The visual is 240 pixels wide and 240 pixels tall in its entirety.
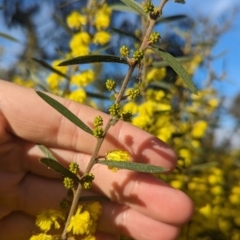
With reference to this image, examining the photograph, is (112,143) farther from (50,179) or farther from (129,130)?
(50,179)

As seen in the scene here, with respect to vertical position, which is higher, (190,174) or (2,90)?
(2,90)

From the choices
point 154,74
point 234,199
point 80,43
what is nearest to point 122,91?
point 154,74

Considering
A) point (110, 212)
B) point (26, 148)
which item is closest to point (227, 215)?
point (110, 212)

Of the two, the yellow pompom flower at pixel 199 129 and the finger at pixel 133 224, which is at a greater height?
the yellow pompom flower at pixel 199 129

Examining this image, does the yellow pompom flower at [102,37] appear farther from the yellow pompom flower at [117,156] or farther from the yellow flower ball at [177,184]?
the yellow pompom flower at [117,156]

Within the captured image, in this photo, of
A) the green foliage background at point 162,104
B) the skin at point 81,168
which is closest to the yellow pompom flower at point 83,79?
the green foliage background at point 162,104

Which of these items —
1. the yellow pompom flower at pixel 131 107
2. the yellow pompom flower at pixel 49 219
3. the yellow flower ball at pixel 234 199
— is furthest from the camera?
the yellow flower ball at pixel 234 199
